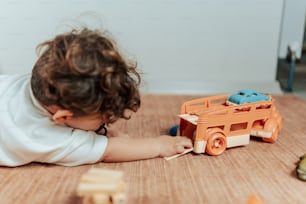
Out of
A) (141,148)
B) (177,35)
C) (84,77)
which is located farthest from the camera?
(177,35)

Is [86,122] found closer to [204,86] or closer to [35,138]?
[35,138]

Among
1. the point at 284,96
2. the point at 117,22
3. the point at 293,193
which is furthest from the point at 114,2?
the point at 293,193

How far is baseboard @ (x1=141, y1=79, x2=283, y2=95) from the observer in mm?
1528

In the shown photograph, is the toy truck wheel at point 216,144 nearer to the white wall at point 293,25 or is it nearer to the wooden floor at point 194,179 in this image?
the wooden floor at point 194,179

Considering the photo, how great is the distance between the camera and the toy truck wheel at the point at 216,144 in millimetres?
779

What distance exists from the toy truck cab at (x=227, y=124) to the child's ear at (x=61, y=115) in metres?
0.27

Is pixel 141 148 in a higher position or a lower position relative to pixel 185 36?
lower

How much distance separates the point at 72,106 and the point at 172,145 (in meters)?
0.26

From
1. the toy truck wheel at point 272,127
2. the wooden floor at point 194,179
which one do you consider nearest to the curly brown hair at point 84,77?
the wooden floor at point 194,179

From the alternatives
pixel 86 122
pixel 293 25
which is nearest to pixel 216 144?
pixel 86 122

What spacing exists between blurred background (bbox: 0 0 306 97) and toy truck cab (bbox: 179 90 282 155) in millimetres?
661

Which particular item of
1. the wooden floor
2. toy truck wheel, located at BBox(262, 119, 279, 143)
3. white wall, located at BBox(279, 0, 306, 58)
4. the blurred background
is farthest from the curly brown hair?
white wall, located at BBox(279, 0, 306, 58)

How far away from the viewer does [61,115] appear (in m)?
0.66

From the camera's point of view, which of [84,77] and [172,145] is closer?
Answer: [84,77]
